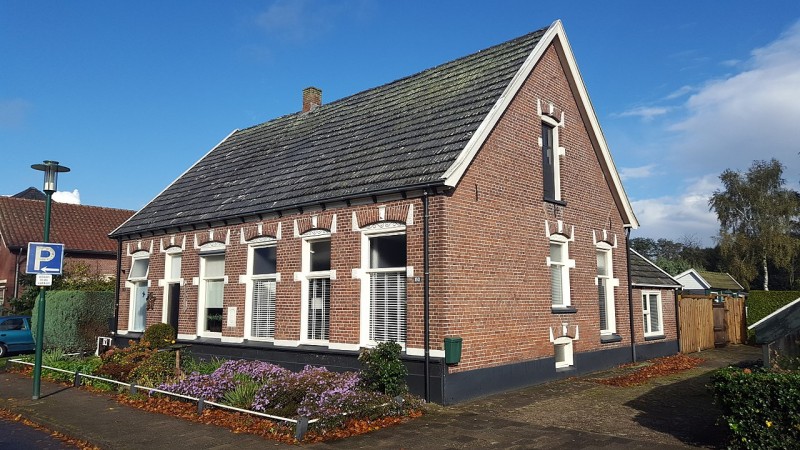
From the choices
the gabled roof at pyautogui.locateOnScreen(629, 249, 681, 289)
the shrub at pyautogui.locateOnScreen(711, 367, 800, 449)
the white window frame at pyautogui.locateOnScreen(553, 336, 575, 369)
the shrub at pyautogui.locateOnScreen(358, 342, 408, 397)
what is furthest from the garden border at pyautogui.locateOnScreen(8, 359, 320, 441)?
the gabled roof at pyautogui.locateOnScreen(629, 249, 681, 289)

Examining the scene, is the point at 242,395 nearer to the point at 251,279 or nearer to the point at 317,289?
the point at 317,289

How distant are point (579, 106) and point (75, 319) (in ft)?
60.2

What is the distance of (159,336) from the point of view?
1595 cm

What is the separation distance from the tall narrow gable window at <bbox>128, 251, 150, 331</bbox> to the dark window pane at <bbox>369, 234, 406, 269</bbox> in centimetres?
1042

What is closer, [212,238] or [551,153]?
[551,153]

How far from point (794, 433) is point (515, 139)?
8.59 m

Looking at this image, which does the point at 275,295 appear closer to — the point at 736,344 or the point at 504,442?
the point at 504,442

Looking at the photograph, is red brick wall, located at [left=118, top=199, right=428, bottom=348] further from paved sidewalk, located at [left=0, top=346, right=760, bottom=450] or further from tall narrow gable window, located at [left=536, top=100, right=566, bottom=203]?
tall narrow gable window, located at [left=536, top=100, right=566, bottom=203]

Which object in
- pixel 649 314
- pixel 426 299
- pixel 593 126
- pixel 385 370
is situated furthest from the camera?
pixel 649 314

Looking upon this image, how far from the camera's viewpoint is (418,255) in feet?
38.9

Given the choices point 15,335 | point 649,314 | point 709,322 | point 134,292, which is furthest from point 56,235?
point 709,322

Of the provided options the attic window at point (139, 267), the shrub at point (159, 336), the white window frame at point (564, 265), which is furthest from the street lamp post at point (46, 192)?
the white window frame at point (564, 265)

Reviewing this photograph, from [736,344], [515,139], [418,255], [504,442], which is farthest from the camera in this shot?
[736,344]

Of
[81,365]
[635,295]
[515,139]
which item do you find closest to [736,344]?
[635,295]
